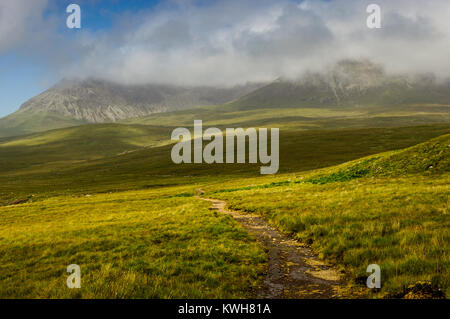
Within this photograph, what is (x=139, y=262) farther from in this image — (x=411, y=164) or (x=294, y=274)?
(x=411, y=164)

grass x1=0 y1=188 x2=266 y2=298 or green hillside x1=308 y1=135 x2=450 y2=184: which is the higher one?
green hillside x1=308 y1=135 x2=450 y2=184

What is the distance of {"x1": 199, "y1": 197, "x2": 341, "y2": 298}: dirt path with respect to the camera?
9742mm

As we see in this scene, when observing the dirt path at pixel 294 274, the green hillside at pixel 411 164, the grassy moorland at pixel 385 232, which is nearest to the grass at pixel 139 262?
the dirt path at pixel 294 274

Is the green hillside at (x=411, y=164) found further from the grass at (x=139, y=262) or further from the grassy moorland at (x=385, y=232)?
the grass at (x=139, y=262)

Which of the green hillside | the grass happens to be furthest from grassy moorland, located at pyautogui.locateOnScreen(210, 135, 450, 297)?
the green hillside

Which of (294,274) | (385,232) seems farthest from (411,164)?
(294,274)

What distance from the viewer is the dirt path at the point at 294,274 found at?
32.0ft

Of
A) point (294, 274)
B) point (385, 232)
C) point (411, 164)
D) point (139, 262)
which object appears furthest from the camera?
point (411, 164)

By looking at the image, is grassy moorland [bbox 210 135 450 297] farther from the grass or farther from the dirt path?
the grass

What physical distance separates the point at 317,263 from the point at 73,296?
30.4 feet

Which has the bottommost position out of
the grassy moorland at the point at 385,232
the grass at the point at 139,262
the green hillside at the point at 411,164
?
the grass at the point at 139,262

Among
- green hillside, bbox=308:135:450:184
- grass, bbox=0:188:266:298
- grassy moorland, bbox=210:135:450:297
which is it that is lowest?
grass, bbox=0:188:266:298

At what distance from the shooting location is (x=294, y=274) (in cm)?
1137

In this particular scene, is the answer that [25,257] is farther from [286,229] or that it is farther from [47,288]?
[286,229]
